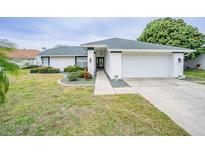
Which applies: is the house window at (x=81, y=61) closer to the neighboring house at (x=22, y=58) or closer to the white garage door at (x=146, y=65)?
the neighboring house at (x=22, y=58)

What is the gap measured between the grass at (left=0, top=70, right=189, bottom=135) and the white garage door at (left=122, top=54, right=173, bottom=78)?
747 cm

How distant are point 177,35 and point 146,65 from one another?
11892mm

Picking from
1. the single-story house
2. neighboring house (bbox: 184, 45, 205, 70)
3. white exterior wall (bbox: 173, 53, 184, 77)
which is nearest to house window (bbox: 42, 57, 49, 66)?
the single-story house

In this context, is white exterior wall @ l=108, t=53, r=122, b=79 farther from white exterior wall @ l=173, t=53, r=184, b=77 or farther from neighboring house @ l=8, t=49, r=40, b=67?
neighboring house @ l=8, t=49, r=40, b=67

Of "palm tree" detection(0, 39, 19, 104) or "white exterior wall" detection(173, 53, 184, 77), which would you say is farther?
"white exterior wall" detection(173, 53, 184, 77)

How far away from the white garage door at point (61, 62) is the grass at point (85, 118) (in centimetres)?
1765

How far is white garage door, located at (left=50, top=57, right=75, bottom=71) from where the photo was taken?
24.7m

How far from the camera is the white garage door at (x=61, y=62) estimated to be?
24.7 meters
